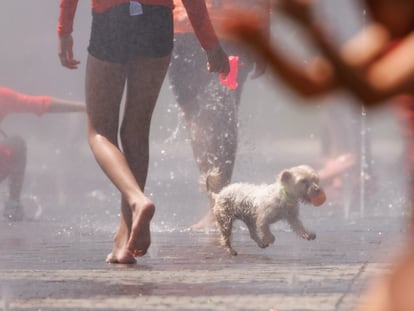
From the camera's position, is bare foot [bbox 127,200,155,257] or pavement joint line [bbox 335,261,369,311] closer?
pavement joint line [bbox 335,261,369,311]

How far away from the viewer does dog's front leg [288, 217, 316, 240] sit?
7367 mm

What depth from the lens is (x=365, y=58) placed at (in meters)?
2.22

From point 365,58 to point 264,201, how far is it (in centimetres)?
531

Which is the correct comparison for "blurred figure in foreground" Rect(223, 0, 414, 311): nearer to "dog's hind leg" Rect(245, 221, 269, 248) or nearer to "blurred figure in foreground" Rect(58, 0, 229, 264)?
"blurred figure in foreground" Rect(58, 0, 229, 264)

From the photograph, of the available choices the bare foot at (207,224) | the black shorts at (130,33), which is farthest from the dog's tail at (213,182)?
the black shorts at (130,33)

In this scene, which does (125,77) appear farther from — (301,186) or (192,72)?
(192,72)

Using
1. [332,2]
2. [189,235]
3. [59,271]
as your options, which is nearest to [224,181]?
[189,235]

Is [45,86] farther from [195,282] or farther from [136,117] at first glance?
[195,282]

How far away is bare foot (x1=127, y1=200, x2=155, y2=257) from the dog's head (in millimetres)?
1764

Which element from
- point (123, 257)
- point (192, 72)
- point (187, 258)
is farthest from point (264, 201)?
point (123, 257)

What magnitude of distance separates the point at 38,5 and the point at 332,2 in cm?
368

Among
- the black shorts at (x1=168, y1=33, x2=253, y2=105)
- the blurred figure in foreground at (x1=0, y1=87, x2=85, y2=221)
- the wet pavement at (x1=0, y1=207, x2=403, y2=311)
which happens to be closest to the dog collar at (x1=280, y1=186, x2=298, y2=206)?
the wet pavement at (x1=0, y1=207, x2=403, y2=311)

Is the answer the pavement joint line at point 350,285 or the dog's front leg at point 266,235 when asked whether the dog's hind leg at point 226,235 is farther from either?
the pavement joint line at point 350,285

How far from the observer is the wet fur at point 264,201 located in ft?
24.4
